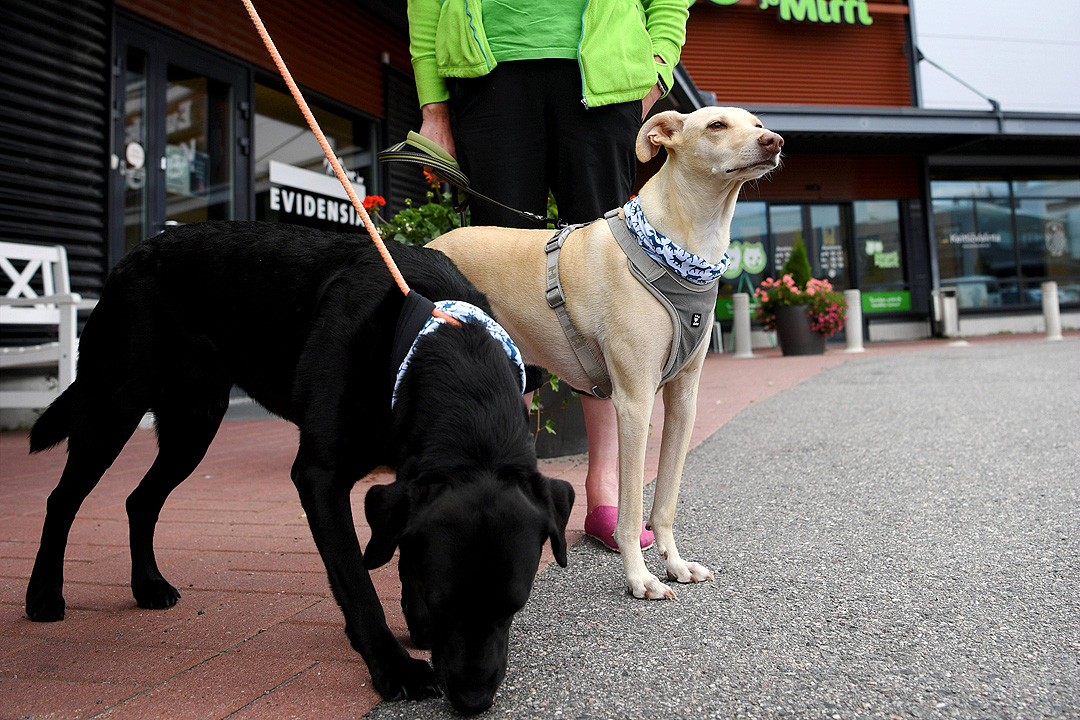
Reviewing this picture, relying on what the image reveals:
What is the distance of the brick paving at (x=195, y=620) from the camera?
5.08 feet

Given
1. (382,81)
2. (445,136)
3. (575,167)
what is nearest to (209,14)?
(382,81)

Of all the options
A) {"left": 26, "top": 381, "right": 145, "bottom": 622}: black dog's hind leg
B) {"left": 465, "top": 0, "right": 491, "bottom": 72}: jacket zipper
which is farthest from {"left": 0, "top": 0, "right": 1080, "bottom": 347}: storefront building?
{"left": 26, "top": 381, "right": 145, "bottom": 622}: black dog's hind leg

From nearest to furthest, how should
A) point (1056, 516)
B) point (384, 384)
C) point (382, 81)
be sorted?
point (384, 384), point (1056, 516), point (382, 81)

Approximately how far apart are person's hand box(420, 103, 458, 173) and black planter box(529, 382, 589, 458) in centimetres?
150

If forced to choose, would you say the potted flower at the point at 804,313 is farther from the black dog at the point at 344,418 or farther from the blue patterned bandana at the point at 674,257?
the black dog at the point at 344,418

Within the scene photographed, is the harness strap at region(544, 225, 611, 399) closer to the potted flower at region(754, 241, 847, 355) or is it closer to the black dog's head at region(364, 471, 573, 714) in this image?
the black dog's head at region(364, 471, 573, 714)

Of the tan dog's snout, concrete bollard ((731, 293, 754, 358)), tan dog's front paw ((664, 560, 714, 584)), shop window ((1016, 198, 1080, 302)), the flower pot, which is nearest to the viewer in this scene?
the tan dog's snout

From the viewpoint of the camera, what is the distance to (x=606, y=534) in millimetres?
2609

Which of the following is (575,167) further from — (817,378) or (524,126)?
(817,378)

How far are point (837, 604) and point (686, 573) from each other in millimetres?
428

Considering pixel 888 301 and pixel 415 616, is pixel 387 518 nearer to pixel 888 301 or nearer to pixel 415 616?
pixel 415 616

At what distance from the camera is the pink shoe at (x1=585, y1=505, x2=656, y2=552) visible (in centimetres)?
258

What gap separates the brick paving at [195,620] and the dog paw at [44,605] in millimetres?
28

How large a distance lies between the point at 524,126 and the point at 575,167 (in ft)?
0.75
